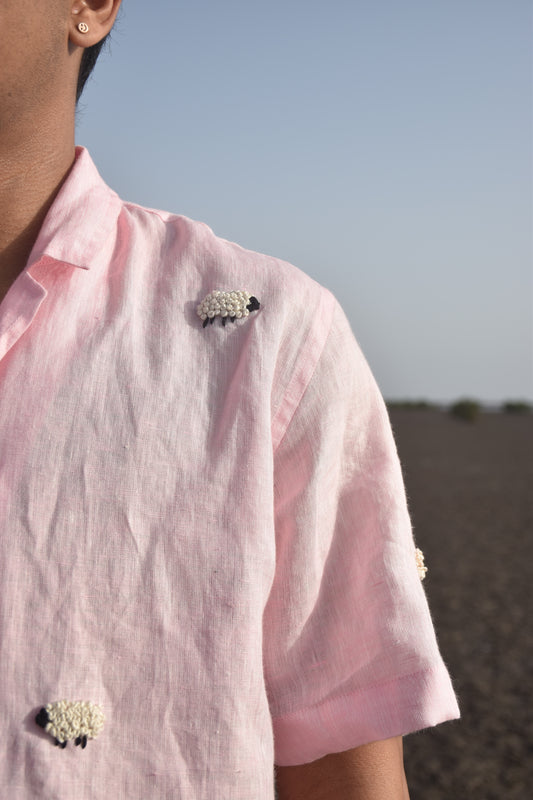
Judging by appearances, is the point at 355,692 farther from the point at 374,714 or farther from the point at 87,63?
the point at 87,63

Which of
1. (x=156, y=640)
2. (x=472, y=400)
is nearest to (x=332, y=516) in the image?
(x=156, y=640)

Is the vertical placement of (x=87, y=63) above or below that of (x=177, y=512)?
above

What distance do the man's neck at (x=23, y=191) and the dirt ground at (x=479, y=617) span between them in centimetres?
580

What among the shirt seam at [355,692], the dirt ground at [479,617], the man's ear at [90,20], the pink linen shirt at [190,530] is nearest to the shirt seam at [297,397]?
the pink linen shirt at [190,530]

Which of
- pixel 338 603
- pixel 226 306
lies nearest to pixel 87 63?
pixel 226 306

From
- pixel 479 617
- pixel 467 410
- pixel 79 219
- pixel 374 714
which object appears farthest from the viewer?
pixel 467 410

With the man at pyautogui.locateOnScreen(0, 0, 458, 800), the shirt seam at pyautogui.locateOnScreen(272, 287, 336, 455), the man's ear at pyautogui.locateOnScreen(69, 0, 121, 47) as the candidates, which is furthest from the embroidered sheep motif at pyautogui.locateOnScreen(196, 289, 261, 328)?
the man's ear at pyautogui.locateOnScreen(69, 0, 121, 47)

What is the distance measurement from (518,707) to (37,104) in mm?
7397

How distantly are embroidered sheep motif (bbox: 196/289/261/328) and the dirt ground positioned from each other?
5.70 m

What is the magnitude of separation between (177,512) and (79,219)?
0.62 metres

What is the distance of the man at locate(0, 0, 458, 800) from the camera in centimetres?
130

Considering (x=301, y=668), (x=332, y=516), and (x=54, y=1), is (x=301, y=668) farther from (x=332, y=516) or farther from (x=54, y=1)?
(x=54, y=1)

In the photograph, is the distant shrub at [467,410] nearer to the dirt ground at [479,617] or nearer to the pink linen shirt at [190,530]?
the dirt ground at [479,617]

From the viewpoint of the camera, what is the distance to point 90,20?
1643 mm
